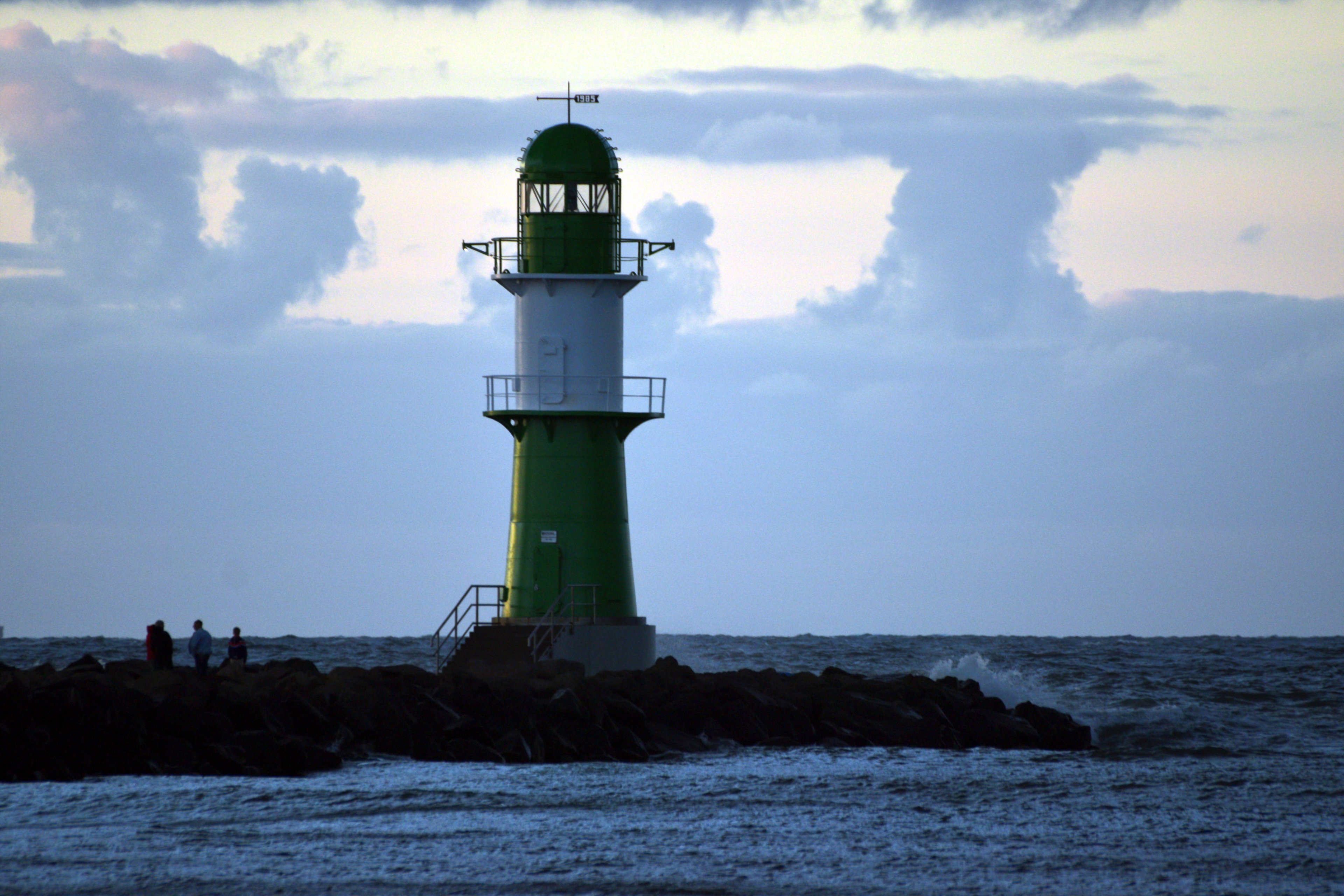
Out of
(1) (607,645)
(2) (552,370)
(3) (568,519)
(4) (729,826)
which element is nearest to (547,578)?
(3) (568,519)

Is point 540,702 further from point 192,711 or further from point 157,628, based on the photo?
point 157,628

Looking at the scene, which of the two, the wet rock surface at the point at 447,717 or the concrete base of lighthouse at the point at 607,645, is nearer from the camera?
the wet rock surface at the point at 447,717

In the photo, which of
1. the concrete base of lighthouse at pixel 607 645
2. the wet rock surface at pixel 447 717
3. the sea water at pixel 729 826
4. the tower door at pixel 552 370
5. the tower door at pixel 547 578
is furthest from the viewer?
the tower door at pixel 552 370

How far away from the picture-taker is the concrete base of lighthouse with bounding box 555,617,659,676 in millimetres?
25641

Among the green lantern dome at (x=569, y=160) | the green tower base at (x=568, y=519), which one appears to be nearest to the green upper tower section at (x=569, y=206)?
the green lantern dome at (x=569, y=160)

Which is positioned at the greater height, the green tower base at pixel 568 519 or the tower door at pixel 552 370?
the tower door at pixel 552 370

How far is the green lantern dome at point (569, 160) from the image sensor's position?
26453 millimetres

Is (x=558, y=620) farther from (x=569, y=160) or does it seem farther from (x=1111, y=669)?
(x=1111, y=669)

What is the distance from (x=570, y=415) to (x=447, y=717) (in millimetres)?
5513

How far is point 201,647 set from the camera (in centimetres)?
2609

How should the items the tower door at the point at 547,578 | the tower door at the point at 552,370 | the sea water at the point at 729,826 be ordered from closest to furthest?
→ the sea water at the point at 729,826
the tower door at the point at 547,578
the tower door at the point at 552,370

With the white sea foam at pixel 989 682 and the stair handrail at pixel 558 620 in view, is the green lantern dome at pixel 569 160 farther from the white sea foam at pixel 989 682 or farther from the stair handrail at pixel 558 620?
the white sea foam at pixel 989 682

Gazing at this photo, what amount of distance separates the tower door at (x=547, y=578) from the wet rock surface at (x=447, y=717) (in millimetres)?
1607

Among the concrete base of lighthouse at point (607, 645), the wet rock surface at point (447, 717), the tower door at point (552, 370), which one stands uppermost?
the tower door at point (552, 370)
